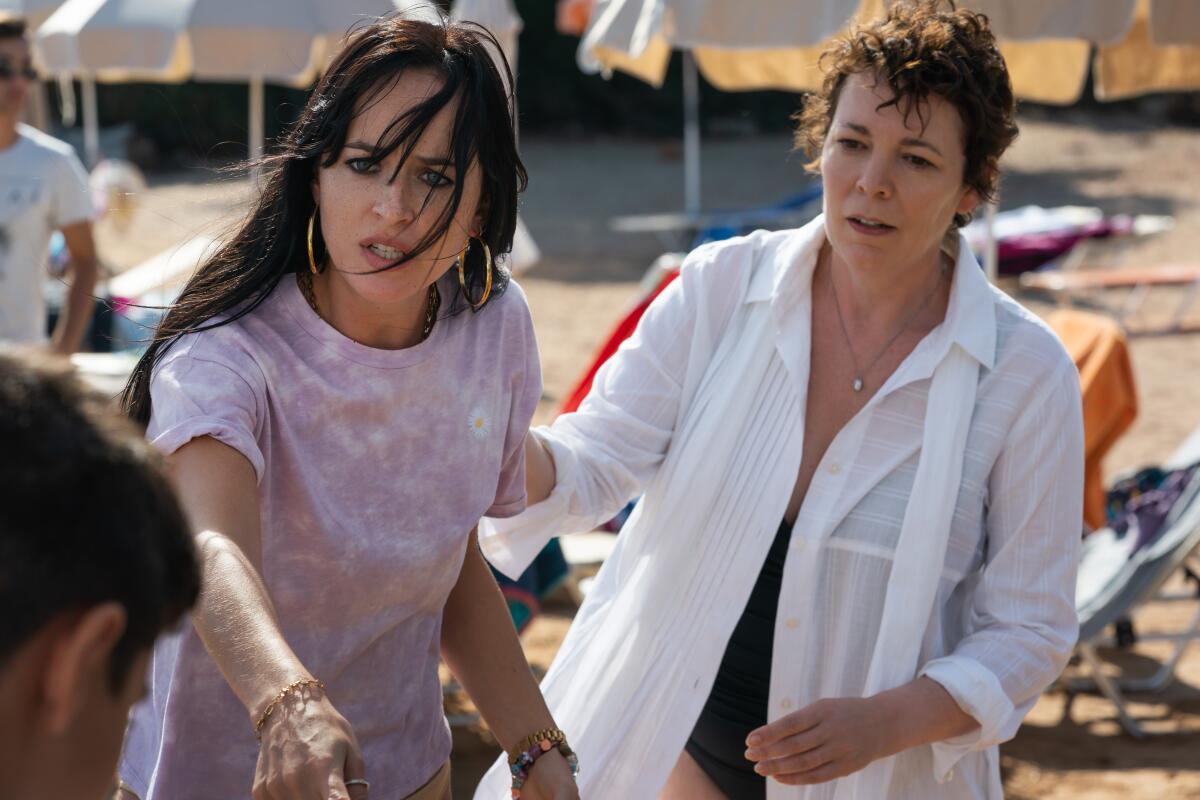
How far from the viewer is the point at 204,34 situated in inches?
273

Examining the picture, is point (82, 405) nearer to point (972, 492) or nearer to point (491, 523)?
point (491, 523)

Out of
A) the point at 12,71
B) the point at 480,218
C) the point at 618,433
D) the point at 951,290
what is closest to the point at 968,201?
the point at 951,290

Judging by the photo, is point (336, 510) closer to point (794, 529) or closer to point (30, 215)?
point (794, 529)

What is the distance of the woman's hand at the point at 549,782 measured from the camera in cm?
183

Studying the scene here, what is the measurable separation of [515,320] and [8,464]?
1094 mm

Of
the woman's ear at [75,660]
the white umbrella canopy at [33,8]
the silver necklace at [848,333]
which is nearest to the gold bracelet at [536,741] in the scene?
the silver necklace at [848,333]

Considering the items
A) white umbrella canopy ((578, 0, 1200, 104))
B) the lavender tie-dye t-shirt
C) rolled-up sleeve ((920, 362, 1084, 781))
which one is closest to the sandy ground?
the lavender tie-dye t-shirt

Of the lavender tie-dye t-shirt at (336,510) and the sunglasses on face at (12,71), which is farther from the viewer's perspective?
the sunglasses on face at (12,71)

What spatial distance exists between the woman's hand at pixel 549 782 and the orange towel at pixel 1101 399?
413 centimetres

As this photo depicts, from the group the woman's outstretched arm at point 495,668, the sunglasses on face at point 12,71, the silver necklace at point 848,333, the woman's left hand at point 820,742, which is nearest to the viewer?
the woman's outstretched arm at point 495,668

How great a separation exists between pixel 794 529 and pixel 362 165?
94cm

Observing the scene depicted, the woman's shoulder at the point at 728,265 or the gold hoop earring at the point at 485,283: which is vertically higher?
the gold hoop earring at the point at 485,283

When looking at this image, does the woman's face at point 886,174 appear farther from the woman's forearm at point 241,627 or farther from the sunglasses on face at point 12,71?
the sunglasses on face at point 12,71

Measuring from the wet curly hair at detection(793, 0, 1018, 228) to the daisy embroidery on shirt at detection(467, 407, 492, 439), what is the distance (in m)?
0.92
